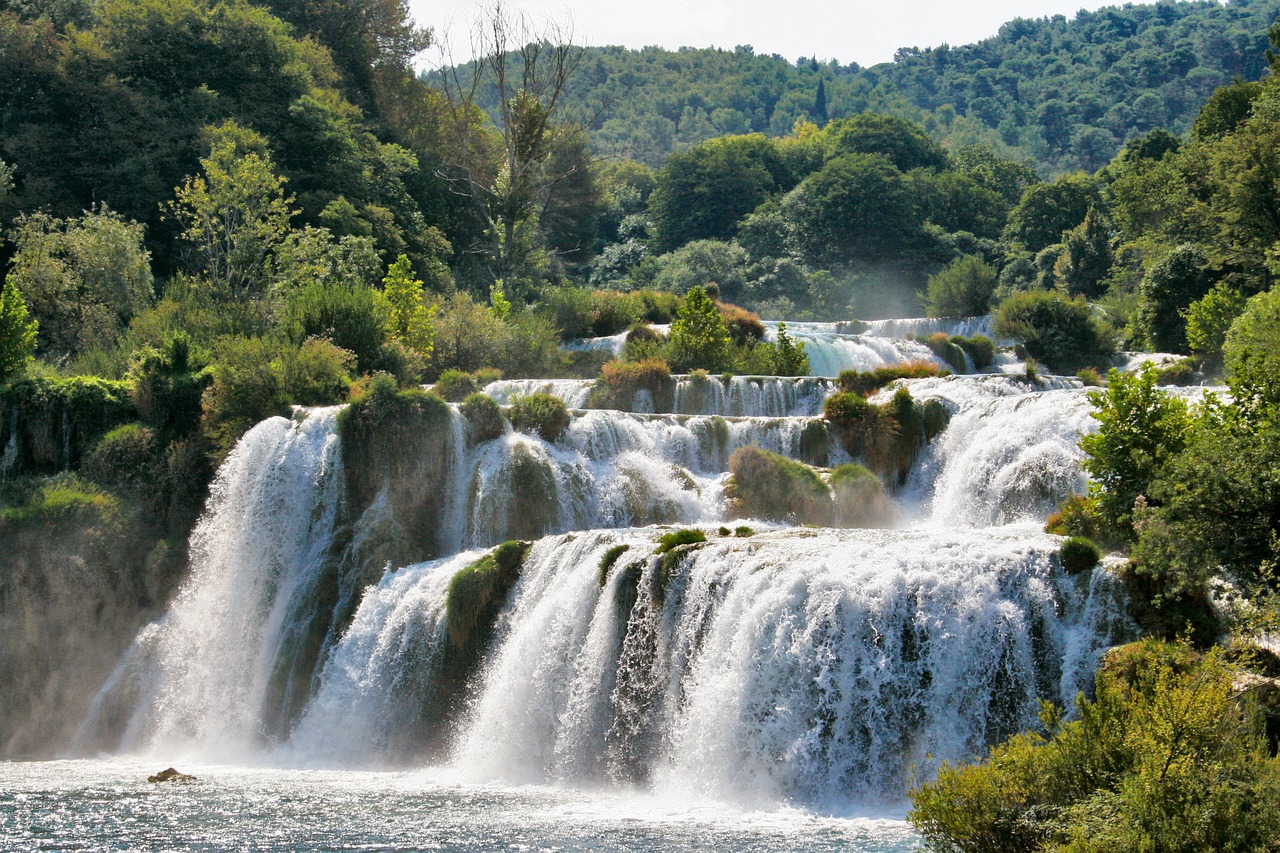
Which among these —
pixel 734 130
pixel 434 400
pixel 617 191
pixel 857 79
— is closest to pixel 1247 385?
pixel 434 400

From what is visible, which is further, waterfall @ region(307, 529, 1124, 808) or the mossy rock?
the mossy rock

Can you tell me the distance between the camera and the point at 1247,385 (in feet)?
57.1

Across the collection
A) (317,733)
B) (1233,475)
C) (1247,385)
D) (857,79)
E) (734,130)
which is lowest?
(317,733)

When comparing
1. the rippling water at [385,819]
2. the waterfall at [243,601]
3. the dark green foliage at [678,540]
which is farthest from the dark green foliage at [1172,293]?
the rippling water at [385,819]

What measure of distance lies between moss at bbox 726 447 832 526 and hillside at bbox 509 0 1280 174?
103740mm

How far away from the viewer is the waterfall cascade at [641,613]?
17.4 m

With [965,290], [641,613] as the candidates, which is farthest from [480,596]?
[965,290]

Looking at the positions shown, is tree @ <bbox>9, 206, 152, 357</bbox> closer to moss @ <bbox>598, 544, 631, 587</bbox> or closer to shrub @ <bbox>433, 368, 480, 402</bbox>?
shrub @ <bbox>433, 368, 480, 402</bbox>

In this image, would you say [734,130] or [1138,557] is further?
[734,130]

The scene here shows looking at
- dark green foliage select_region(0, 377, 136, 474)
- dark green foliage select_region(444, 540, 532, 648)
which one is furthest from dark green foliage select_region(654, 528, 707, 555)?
dark green foliage select_region(0, 377, 136, 474)

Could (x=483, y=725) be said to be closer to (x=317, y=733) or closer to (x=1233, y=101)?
(x=317, y=733)

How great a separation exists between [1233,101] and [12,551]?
48.9m

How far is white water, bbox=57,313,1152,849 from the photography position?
17.4 m

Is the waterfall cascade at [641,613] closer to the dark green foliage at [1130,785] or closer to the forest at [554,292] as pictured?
the forest at [554,292]
